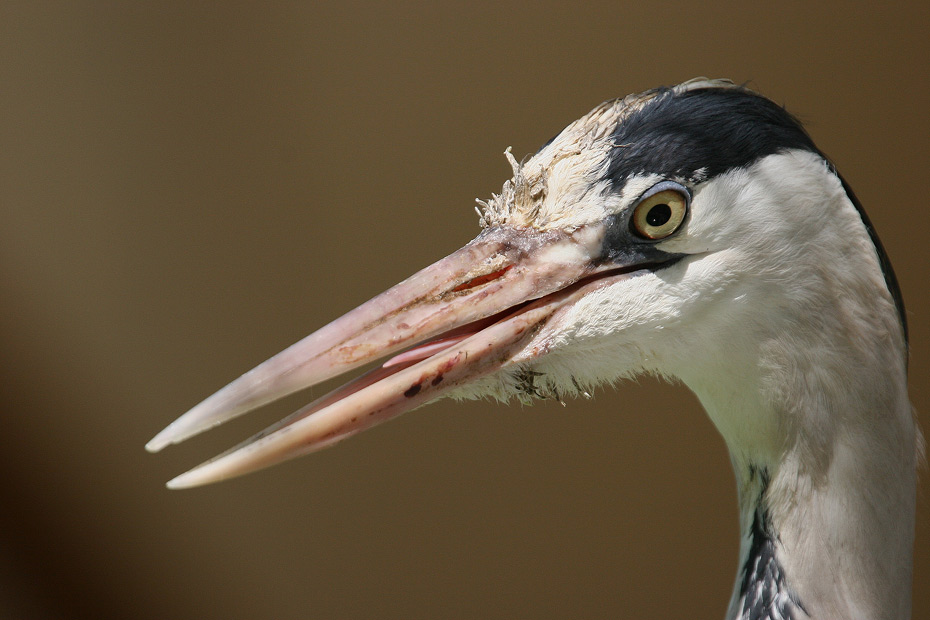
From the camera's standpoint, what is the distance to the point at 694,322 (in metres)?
0.80

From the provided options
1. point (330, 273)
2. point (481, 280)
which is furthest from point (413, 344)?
point (330, 273)

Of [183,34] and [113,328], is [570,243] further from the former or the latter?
[113,328]

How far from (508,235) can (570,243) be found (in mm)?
67

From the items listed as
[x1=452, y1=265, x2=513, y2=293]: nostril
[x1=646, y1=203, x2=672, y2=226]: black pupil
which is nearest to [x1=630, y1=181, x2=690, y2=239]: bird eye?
[x1=646, y1=203, x2=672, y2=226]: black pupil

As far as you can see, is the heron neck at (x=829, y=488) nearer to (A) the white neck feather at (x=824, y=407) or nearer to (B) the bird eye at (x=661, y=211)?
(A) the white neck feather at (x=824, y=407)

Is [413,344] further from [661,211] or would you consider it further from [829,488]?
[829,488]

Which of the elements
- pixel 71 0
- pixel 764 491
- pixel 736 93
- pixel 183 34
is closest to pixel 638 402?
pixel 764 491

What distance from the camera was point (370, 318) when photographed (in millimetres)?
812

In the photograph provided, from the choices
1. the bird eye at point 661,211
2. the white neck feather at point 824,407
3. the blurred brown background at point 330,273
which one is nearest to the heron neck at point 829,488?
the white neck feather at point 824,407

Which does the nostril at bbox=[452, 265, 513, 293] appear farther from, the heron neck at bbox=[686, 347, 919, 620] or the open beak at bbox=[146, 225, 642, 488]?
the heron neck at bbox=[686, 347, 919, 620]

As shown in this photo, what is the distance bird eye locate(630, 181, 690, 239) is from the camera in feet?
2.54

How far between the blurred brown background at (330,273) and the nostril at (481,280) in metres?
0.96

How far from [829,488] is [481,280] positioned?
1.35 feet

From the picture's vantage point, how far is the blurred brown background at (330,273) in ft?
5.49
